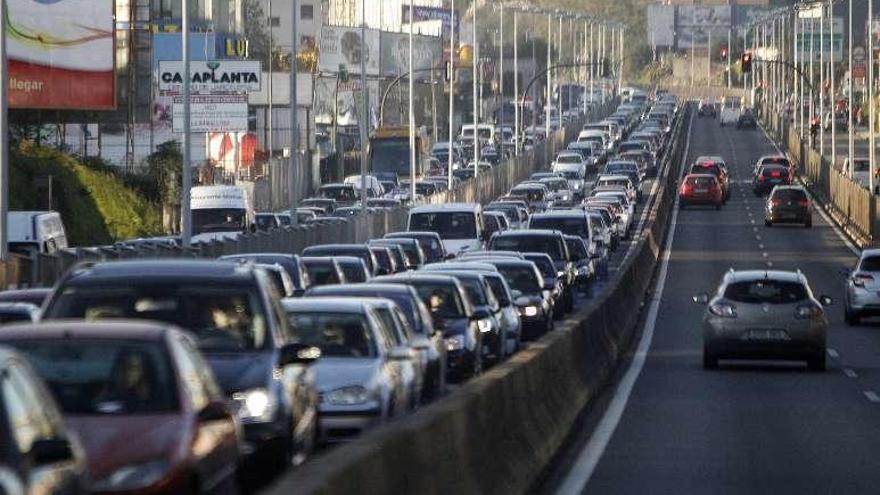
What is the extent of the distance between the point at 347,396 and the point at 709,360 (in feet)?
46.0

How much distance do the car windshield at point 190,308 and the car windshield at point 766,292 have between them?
16693 mm

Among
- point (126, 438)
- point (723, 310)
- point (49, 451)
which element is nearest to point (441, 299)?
point (723, 310)

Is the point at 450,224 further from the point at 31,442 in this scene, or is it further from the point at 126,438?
the point at 31,442

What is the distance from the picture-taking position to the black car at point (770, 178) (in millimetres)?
98125

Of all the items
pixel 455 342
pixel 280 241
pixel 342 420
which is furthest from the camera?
pixel 280 241

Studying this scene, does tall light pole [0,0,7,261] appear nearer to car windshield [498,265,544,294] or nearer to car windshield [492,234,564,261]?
car windshield [498,265,544,294]

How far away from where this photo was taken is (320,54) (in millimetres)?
117875

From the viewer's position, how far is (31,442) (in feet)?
28.3

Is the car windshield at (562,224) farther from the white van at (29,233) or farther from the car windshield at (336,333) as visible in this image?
the car windshield at (336,333)

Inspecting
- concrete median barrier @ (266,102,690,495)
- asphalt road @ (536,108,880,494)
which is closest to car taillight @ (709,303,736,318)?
asphalt road @ (536,108,880,494)

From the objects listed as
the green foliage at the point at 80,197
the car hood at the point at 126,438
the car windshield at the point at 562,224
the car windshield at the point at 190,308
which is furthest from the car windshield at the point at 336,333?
the green foliage at the point at 80,197

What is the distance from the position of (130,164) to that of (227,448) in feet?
208

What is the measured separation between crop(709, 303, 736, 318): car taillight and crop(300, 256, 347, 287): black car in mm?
5537

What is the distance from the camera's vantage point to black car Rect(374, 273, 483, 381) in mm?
26234
